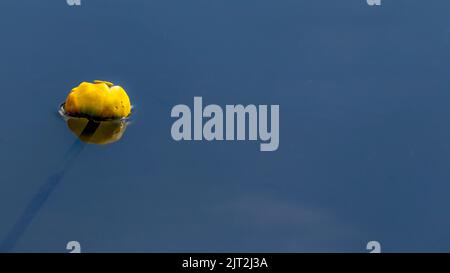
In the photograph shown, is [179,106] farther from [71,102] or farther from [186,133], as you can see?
[71,102]

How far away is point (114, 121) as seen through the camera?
134cm

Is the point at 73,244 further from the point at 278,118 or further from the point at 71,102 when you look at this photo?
the point at 278,118

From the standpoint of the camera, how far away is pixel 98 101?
1.31 metres

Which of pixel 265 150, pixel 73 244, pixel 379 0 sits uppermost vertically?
pixel 379 0

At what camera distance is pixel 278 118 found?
4.37 ft

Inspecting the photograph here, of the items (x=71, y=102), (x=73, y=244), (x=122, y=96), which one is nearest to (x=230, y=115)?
(x=122, y=96)

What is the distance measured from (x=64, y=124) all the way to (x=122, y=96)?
0.53ft

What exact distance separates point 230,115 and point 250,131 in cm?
7

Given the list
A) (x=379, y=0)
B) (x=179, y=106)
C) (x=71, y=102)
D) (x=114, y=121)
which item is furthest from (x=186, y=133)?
(x=379, y=0)

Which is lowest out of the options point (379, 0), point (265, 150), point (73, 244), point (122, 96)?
point (73, 244)

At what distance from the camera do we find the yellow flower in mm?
1299

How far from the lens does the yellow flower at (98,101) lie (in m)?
1.30

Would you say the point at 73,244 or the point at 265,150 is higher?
the point at 265,150

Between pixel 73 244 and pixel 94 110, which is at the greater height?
pixel 94 110
